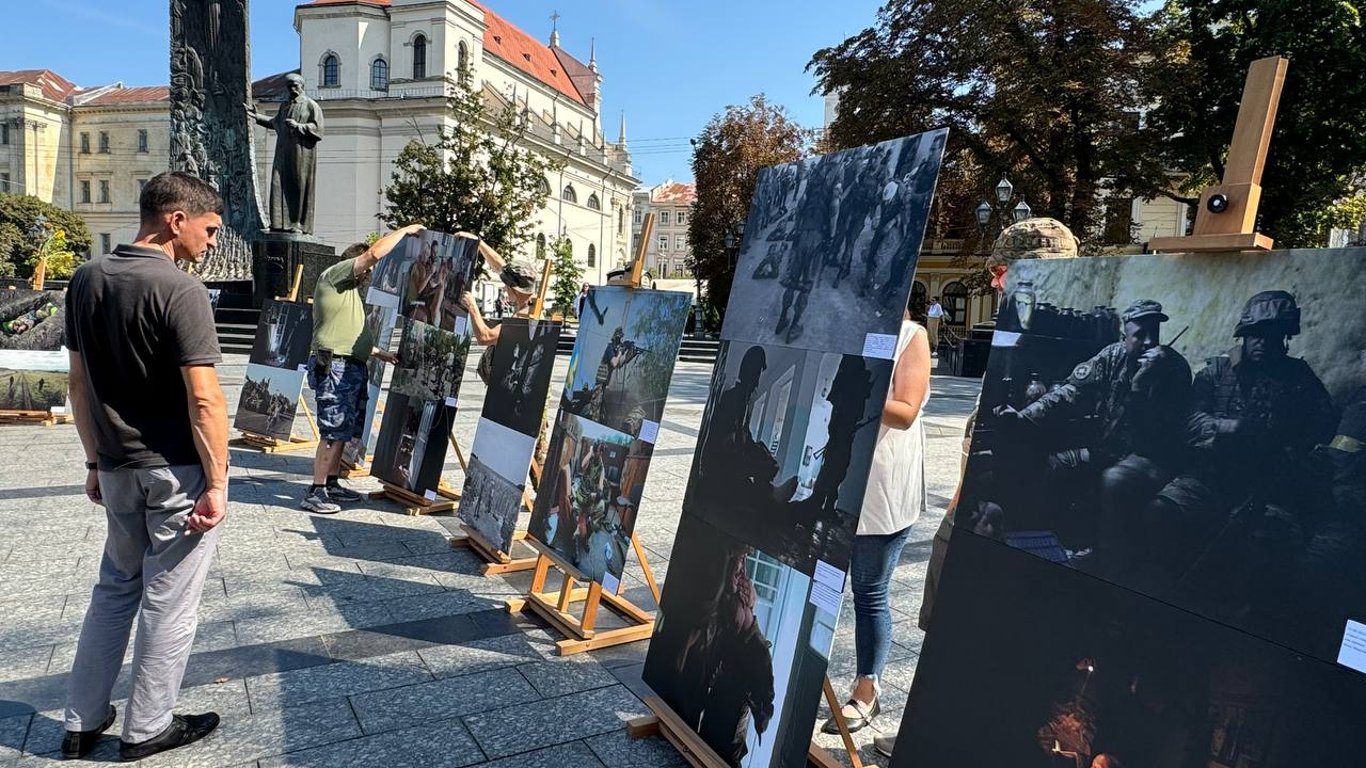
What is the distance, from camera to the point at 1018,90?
19.4 meters

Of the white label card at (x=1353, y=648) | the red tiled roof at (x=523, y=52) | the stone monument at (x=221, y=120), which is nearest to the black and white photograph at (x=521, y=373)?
the white label card at (x=1353, y=648)

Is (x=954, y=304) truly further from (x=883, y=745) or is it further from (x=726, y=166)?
(x=883, y=745)

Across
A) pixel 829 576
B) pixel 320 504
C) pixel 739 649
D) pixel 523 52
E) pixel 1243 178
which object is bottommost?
pixel 320 504

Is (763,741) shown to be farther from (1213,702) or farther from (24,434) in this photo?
(24,434)

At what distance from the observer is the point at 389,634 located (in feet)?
11.9

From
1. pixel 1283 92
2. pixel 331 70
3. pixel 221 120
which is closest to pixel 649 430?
pixel 221 120

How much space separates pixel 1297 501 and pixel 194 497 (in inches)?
115

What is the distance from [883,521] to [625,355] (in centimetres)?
142

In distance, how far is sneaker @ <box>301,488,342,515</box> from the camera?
5539mm

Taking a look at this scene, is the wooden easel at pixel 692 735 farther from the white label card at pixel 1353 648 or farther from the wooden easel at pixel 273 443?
the wooden easel at pixel 273 443

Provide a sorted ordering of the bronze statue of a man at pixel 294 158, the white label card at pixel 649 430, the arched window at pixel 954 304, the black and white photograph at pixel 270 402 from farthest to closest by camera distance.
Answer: the arched window at pixel 954 304, the bronze statue of a man at pixel 294 158, the black and white photograph at pixel 270 402, the white label card at pixel 649 430

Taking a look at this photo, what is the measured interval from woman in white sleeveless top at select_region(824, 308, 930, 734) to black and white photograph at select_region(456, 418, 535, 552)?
6.66 feet

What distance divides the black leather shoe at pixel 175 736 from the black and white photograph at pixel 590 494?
1495 mm

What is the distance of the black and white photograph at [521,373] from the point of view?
4271 mm
